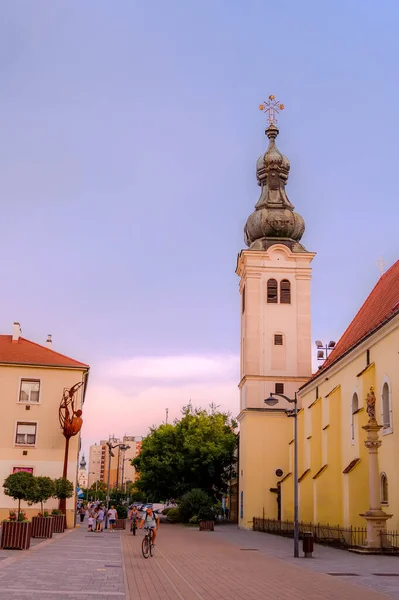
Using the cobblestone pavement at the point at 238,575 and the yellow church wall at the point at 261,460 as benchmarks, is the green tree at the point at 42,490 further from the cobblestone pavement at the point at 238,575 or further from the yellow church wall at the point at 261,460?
the yellow church wall at the point at 261,460

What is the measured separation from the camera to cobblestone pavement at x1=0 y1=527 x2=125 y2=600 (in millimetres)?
12016

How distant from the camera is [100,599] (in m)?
11.7

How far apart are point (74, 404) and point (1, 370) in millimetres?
4846

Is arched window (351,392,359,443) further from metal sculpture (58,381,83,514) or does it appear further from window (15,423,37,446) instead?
window (15,423,37,446)

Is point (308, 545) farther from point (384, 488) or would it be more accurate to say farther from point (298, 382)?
point (298, 382)

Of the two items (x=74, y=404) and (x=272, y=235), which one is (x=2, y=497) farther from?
(x=272, y=235)

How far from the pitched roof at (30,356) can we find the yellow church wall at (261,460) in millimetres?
12449

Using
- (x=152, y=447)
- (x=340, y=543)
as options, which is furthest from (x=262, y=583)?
(x=152, y=447)

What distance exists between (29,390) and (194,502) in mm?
16162

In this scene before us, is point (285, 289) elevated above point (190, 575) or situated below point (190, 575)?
above


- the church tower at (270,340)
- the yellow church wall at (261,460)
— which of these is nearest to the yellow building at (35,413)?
the yellow church wall at (261,460)

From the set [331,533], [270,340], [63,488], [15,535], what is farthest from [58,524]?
[270,340]

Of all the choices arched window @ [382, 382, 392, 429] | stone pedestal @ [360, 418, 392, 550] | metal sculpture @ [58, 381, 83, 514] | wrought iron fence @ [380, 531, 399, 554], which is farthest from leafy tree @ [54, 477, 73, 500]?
wrought iron fence @ [380, 531, 399, 554]

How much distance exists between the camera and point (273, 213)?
49.6 meters
